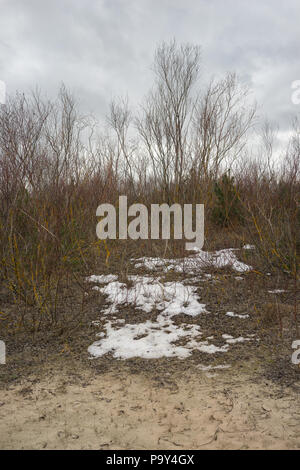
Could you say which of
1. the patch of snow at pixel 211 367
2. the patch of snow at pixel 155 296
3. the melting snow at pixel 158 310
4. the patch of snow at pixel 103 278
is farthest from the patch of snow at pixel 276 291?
the patch of snow at pixel 103 278

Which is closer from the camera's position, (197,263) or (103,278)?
(103,278)

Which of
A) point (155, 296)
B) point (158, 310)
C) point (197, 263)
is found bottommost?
point (158, 310)

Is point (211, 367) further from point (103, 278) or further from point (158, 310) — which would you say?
point (103, 278)

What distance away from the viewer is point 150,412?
2141mm

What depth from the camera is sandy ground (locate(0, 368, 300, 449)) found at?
6.08 feet

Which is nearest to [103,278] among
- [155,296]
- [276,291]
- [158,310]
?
[155,296]

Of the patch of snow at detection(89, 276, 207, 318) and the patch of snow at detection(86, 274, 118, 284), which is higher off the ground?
the patch of snow at detection(86, 274, 118, 284)

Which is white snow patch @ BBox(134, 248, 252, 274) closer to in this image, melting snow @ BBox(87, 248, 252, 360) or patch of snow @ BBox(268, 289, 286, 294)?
melting snow @ BBox(87, 248, 252, 360)

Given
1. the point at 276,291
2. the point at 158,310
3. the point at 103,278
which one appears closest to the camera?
the point at 158,310

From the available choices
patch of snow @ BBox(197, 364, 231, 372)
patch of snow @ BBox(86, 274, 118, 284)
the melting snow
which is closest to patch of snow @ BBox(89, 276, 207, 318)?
the melting snow

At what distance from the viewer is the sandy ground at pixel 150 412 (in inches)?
73.0

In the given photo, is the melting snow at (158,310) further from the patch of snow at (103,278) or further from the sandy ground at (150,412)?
the sandy ground at (150,412)

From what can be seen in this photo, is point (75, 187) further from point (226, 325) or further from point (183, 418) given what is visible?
point (183, 418)
